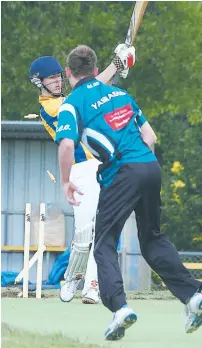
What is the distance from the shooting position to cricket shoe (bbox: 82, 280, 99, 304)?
11.2 m

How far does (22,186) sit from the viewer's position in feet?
58.8

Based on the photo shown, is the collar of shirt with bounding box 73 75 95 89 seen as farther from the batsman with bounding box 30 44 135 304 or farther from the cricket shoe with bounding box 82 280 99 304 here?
the cricket shoe with bounding box 82 280 99 304

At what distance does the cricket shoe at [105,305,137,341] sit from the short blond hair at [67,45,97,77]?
1.49m

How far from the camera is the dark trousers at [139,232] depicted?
8.13m

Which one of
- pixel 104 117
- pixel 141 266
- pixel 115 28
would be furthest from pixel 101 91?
pixel 115 28

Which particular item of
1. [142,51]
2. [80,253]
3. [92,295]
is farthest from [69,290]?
[142,51]

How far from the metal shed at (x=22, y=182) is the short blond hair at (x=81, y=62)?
29.4ft

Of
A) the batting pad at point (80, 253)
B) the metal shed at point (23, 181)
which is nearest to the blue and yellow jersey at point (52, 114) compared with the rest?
the batting pad at point (80, 253)

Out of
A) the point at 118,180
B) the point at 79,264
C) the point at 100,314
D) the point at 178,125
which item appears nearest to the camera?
the point at 118,180

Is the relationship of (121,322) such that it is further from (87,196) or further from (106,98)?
(87,196)

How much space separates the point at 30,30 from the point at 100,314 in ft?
53.7

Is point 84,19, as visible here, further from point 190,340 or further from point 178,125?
point 190,340

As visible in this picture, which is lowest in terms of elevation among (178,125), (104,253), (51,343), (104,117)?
(51,343)

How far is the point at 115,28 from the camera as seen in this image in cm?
2600
